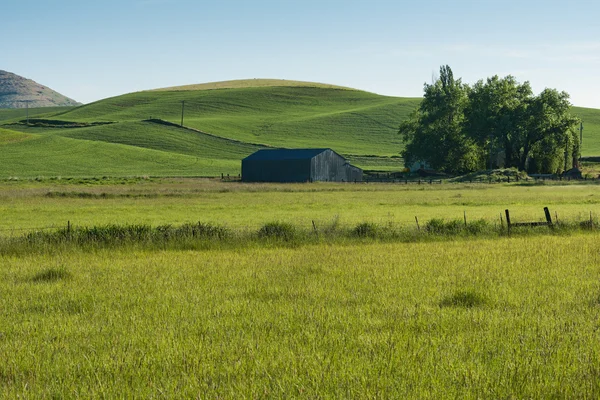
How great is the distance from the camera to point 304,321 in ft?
35.6

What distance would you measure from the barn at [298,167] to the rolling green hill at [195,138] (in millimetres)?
8685

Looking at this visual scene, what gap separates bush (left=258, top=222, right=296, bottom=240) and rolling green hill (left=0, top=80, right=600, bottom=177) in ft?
270

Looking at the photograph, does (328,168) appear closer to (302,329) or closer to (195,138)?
(195,138)

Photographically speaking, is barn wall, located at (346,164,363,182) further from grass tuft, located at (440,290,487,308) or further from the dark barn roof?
grass tuft, located at (440,290,487,308)

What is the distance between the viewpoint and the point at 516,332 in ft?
32.6

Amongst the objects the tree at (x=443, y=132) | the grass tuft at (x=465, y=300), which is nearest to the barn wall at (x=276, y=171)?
the tree at (x=443, y=132)

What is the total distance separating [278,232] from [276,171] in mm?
80495

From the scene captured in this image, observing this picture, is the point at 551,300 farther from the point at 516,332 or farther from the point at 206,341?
the point at 206,341

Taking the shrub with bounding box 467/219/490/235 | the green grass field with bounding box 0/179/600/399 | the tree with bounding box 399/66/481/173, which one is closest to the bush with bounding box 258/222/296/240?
the green grass field with bounding box 0/179/600/399

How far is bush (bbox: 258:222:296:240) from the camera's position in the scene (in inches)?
966

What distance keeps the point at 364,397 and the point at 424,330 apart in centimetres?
349

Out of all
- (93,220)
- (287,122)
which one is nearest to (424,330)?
(93,220)

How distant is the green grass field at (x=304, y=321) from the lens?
25.0 ft

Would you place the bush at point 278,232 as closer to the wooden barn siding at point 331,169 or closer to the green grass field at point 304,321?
the green grass field at point 304,321
